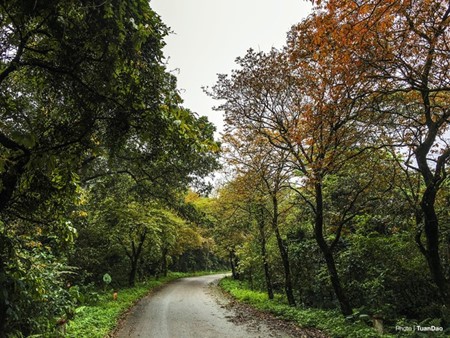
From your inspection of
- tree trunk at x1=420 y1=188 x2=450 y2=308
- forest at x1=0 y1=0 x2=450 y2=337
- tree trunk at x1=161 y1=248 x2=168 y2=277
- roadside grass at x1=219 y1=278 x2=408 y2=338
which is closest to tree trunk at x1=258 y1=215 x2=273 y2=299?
forest at x1=0 y1=0 x2=450 y2=337

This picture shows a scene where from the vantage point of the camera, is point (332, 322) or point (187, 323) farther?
point (187, 323)

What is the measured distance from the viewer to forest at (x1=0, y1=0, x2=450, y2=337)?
3113mm

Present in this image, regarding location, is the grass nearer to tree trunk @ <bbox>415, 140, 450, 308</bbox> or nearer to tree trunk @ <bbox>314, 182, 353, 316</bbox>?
tree trunk @ <bbox>314, 182, 353, 316</bbox>

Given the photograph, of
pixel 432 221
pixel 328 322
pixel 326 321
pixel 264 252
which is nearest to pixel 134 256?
pixel 264 252

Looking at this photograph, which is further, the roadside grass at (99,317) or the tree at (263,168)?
the tree at (263,168)

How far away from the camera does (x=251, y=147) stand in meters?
12.8

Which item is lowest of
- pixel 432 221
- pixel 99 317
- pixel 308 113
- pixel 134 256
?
pixel 99 317

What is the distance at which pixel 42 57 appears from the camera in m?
3.29

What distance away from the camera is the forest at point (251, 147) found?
3.11 m

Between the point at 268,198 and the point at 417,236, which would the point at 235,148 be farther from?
the point at 417,236

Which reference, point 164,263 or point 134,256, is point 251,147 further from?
point 164,263

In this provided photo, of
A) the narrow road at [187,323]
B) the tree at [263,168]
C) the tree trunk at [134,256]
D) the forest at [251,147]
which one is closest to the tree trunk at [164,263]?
the tree trunk at [134,256]

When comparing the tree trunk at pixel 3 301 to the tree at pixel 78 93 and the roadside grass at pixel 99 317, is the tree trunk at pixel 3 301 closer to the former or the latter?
the tree at pixel 78 93

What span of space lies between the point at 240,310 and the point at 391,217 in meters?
7.30
